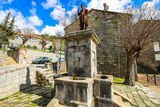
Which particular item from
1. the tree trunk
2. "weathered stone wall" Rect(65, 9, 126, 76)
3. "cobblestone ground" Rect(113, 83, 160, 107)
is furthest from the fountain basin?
"weathered stone wall" Rect(65, 9, 126, 76)

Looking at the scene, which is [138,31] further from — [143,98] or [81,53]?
[81,53]

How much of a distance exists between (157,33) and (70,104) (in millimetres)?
8257

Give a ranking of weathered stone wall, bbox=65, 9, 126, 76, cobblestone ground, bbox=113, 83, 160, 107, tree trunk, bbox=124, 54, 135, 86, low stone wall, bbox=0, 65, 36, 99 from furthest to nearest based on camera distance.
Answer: weathered stone wall, bbox=65, 9, 126, 76 < tree trunk, bbox=124, 54, 135, 86 < low stone wall, bbox=0, 65, 36, 99 < cobblestone ground, bbox=113, 83, 160, 107

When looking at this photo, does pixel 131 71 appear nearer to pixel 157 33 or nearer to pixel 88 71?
pixel 157 33

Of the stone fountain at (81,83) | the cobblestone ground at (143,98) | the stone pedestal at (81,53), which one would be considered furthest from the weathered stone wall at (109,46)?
the stone fountain at (81,83)

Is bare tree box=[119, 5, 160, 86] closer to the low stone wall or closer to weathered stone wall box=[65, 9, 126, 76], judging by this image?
weathered stone wall box=[65, 9, 126, 76]

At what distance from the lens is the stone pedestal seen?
4.39 m

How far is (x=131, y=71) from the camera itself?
922 centimetres

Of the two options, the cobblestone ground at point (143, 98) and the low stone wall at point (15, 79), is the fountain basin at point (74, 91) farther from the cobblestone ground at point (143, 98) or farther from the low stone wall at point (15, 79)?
the low stone wall at point (15, 79)

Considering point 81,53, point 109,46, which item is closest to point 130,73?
point 109,46

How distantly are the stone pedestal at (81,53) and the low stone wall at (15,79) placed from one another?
3125 millimetres

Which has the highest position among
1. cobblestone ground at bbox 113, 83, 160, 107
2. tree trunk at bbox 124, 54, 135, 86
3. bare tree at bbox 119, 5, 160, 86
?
bare tree at bbox 119, 5, 160, 86

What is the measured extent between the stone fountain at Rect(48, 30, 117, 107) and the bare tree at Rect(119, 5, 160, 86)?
18.5ft

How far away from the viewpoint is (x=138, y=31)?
28.2ft
